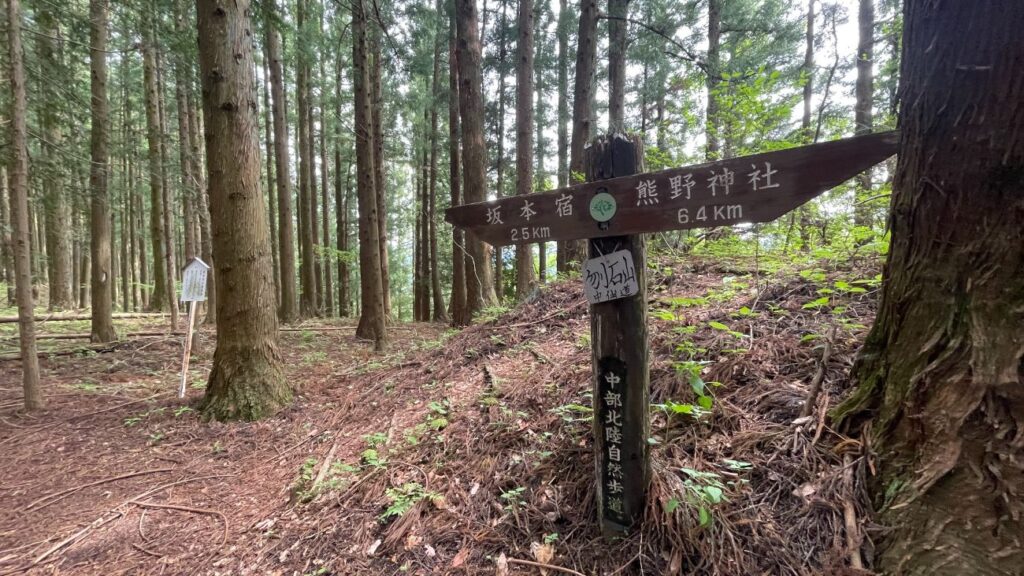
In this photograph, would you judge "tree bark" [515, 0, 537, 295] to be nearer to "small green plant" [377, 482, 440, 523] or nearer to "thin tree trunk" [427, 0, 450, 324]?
"small green plant" [377, 482, 440, 523]

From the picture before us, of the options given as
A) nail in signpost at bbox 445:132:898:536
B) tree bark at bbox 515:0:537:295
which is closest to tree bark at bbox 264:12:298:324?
tree bark at bbox 515:0:537:295

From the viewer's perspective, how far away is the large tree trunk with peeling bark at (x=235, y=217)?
4.67 metres

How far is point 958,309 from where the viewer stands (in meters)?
1.63

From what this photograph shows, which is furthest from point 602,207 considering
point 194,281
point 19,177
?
point 19,177

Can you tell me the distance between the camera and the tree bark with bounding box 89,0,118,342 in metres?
7.30

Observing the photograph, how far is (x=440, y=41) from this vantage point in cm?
1458

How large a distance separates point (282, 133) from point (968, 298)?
13.8 m

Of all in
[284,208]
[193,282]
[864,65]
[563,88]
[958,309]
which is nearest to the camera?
[958,309]

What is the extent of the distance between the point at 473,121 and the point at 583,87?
2294 millimetres

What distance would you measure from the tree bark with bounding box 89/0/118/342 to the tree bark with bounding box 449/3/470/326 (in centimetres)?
665

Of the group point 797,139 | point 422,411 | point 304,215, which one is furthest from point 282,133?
point 797,139

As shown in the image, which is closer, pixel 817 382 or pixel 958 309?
pixel 958 309

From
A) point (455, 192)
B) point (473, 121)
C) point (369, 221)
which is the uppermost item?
point (473, 121)

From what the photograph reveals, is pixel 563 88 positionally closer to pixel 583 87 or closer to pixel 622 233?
pixel 583 87
